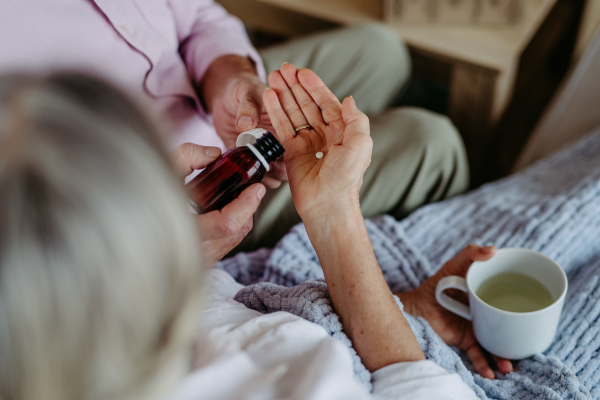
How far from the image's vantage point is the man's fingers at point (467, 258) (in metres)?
0.59

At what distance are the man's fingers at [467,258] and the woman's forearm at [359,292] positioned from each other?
6.5 inches

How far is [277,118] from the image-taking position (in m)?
0.62

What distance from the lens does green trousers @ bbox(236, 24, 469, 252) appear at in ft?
2.56

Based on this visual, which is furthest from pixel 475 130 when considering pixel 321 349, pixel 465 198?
pixel 321 349

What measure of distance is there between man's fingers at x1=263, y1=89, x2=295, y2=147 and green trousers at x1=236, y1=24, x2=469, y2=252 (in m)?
0.15

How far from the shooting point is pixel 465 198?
80 cm

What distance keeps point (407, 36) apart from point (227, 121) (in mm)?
569

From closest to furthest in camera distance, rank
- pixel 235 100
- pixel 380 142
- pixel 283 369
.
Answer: pixel 283 369 < pixel 235 100 < pixel 380 142

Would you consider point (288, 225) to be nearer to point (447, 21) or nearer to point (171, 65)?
point (171, 65)

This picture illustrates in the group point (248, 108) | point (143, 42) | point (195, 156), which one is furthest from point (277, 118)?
point (143, 42)

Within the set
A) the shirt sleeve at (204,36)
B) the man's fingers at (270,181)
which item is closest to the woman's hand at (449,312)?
the man's fingers at (270,181)

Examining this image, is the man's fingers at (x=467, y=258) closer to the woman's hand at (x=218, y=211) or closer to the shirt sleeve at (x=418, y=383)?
the shirt sleeve at (x=418, y=383)

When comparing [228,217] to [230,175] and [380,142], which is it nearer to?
[230,175]

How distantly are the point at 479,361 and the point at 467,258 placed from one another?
0.15 m
